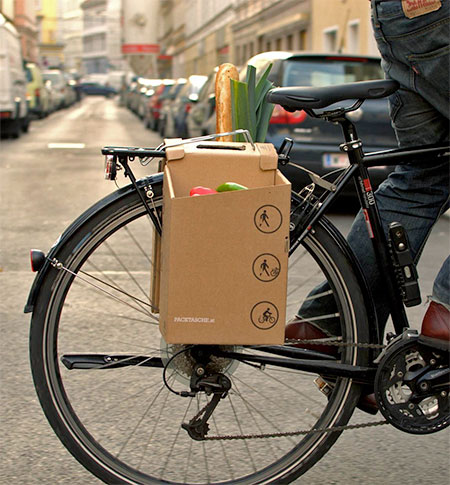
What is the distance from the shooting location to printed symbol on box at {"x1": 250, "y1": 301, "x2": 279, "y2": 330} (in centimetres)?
243

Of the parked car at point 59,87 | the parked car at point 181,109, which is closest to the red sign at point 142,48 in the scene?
the parked car at point 59,87

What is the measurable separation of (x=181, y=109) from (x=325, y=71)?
9.95 meters

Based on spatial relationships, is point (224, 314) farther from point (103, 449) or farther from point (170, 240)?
point (103, 449)

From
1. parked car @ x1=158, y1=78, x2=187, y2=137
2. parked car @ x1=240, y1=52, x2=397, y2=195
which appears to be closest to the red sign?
parked car @ x1=158, y1=78, x2=187, y2=137

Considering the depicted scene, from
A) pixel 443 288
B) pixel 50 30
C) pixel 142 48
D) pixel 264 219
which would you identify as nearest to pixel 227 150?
pixel 264 219

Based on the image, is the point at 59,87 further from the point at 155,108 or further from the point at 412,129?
the point at 412,129

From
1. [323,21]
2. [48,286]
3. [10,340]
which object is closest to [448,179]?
[48,286]

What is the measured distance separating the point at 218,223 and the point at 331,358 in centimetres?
57

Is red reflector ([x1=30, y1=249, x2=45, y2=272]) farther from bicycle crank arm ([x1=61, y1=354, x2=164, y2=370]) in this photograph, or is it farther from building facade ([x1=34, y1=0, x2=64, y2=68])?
building facade ([x1=34, y1=0, x2=64, y2=68])

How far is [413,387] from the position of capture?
2.66 m

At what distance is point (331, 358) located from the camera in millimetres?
2695

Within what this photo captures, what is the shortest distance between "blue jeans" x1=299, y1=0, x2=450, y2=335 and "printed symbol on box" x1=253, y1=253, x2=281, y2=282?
0.38 metres

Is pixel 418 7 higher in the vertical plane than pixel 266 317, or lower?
higher

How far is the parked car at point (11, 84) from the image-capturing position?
20703 millimetres
